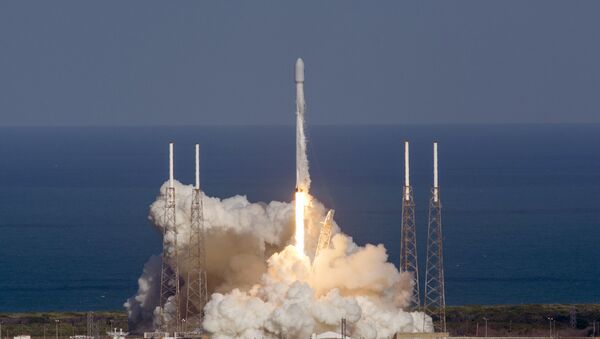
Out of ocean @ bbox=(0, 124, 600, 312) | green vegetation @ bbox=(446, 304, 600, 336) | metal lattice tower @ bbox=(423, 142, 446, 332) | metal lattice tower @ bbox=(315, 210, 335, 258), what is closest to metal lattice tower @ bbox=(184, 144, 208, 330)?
metal lattice tower @ bbox=(315, 210, 335, 258)

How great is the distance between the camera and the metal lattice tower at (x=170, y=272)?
66375 mm

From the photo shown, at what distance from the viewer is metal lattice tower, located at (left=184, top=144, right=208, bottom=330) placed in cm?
6625

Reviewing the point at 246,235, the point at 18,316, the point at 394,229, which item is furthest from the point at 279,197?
the point at 246,235

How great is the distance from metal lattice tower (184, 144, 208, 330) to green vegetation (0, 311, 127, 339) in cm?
643

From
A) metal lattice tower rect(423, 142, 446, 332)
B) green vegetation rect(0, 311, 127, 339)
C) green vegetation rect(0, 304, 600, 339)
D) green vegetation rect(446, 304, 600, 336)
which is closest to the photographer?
metal lattice tower rect(423, 142, 446, 332)

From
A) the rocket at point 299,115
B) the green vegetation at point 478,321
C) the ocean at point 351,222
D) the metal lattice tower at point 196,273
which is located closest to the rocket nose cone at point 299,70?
the rocket at point 299,115

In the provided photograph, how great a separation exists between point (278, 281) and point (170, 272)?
23.7 feet

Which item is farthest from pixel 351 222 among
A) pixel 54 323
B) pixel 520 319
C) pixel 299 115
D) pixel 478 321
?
pixel 299 115

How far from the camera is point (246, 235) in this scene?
223ft

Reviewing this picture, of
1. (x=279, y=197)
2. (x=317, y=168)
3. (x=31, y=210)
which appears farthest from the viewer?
(x=317, y=168)

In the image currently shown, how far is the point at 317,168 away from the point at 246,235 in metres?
113

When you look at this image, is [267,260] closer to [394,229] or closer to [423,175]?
[394,229]

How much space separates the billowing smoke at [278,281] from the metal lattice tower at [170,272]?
401mm

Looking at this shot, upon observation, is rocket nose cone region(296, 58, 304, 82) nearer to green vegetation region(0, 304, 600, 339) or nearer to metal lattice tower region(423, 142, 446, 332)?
metal lattice tower region(423, 142, 446, 332)
